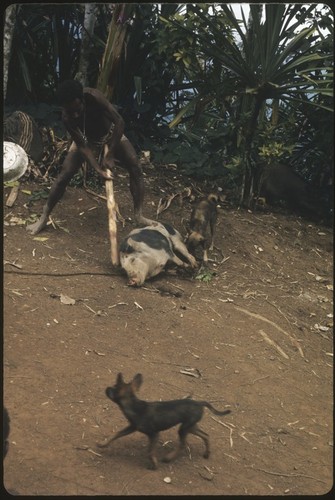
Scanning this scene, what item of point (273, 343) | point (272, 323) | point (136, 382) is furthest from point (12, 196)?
point (136, 382)

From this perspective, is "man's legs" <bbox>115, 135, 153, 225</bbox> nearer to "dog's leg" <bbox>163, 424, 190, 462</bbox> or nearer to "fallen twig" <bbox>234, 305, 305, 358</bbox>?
"fallen twig" <bbox>234, 305, 305, 358</bbox>

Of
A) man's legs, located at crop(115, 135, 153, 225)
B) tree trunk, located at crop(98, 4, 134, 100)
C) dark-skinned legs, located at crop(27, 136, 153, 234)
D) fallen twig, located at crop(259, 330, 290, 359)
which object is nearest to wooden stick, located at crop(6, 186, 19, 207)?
dark-skinned legs, located at crop(27, 136, 153, 234)

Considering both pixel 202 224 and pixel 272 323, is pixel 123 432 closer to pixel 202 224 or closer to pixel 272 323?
pixel 272 323

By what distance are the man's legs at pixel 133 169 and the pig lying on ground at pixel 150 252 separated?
216mm

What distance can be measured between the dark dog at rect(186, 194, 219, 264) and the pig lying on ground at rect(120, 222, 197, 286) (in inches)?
6.9

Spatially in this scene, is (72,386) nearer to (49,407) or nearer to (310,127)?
(49,407)

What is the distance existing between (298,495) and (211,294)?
2.70 metres

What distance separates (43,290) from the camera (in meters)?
4.82

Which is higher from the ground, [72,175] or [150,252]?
[72,175]

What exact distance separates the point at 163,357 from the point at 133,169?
2.27 m

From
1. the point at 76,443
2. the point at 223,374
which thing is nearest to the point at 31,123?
the point at 223,374

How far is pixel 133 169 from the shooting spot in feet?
19.7

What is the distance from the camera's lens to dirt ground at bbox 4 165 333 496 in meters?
2.94

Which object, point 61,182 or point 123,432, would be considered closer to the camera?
point 123,432
